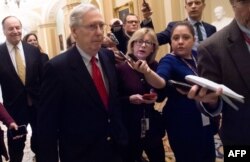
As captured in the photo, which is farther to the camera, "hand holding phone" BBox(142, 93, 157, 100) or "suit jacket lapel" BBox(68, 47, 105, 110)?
"hand holding phone" BBox(142, 93, 157, 100)

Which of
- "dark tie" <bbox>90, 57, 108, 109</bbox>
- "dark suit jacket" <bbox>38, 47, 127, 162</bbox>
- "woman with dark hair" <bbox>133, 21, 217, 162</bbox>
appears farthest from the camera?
"woman with dark hair" <bbox>133, 21, 217, 162</bbox>

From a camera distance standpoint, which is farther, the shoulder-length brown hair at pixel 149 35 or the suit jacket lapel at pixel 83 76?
the shoulder-length brown hair at pixel 149 35

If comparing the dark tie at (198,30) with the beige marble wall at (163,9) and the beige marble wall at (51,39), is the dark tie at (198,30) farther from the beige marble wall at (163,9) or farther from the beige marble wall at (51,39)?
the beige marble wall at (51,39)

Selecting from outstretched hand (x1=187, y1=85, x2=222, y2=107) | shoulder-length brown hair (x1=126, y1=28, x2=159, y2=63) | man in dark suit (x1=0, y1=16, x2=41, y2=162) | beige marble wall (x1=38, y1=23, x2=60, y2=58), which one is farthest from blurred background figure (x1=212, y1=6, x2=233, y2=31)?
beige marble wall (x1=38, y1=23, x2=60, y2=58)

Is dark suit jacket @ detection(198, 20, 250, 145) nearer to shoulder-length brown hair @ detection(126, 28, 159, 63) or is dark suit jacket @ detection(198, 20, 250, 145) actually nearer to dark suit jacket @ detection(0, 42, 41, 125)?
shoulder-length brown hair @ detection(126, 28, 159, 63)

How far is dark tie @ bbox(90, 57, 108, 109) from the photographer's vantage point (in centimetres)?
243

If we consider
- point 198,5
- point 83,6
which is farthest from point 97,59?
point 198,5

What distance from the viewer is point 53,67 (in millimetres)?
2297

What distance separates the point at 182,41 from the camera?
2.85m

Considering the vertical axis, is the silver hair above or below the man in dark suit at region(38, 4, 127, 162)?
→ above

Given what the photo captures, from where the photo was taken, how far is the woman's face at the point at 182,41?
2.82m

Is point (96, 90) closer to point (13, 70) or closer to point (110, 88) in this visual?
point (110, 88)

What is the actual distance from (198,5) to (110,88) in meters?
1.63

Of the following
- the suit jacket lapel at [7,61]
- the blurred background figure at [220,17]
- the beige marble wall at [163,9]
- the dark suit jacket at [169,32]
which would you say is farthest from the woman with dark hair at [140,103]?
the beige marble wall at [163,9]
